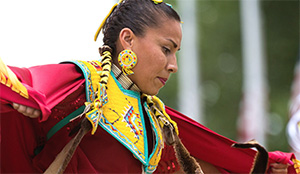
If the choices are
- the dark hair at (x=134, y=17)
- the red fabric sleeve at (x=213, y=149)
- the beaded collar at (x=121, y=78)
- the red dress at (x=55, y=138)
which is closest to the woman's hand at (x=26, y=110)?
the red dress at (x=55, y=138)

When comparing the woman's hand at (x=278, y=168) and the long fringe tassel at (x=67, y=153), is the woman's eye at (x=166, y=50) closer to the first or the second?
the long fringe tassel at (x=67, y=153)

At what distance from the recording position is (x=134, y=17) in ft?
10.5

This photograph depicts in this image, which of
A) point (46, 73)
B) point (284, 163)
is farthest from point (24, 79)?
point (284, 163)

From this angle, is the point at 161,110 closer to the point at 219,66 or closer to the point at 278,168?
the point at 278,168

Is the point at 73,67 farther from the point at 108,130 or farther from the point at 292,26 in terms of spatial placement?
the point at 292,26

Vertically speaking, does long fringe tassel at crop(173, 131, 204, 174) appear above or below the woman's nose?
below

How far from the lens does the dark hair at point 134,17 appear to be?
316 cm

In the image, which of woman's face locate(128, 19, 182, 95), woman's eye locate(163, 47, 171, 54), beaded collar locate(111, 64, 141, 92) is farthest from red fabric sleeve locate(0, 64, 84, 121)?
woman's eye locate(163, 47, 171, 54)

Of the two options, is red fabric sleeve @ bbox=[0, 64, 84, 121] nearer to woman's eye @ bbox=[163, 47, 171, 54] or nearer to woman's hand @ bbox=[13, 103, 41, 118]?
woman's hand @ bbox=[13, 103, 41, 118]

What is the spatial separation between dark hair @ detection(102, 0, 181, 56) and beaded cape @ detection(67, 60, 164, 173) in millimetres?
215

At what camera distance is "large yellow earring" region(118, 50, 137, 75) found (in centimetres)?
311

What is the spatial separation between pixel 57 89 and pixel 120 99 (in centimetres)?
43

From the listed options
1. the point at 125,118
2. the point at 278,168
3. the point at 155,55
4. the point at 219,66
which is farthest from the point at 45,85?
the point at 219,66

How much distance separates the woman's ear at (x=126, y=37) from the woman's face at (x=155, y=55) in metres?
0.03
